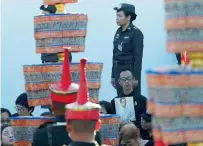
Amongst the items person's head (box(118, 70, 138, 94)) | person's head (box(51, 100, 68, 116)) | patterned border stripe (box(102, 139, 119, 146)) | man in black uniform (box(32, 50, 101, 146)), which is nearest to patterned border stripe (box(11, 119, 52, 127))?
patterned border stripe (box(102, 139, 119, 146))

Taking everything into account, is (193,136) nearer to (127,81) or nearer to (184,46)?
(184,46)

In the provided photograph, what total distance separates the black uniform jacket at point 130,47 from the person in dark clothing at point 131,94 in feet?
0.51

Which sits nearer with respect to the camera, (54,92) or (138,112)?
(54,92)

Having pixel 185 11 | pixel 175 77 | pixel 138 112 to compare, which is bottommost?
pixel 138 112

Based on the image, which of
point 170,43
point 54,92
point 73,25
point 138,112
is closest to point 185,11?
point 170,43

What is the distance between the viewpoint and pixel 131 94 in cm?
908

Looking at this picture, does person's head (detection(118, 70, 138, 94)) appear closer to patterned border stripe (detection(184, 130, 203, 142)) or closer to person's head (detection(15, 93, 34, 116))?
person's head (detection(15, 93, 34, 116))

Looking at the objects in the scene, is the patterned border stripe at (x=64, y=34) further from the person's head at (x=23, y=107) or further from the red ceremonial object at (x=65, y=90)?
the person's head at (x=23, y=107)

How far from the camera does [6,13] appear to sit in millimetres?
9789

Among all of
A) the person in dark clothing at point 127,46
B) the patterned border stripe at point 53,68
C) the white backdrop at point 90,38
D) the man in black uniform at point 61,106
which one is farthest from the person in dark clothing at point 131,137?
the white backdrop at point 90,38

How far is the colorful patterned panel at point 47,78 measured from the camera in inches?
277

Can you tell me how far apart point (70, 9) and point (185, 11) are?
173 inches

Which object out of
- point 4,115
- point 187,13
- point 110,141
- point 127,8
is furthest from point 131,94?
point 187,13

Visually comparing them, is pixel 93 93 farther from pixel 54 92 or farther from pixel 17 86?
pixel 17 86
